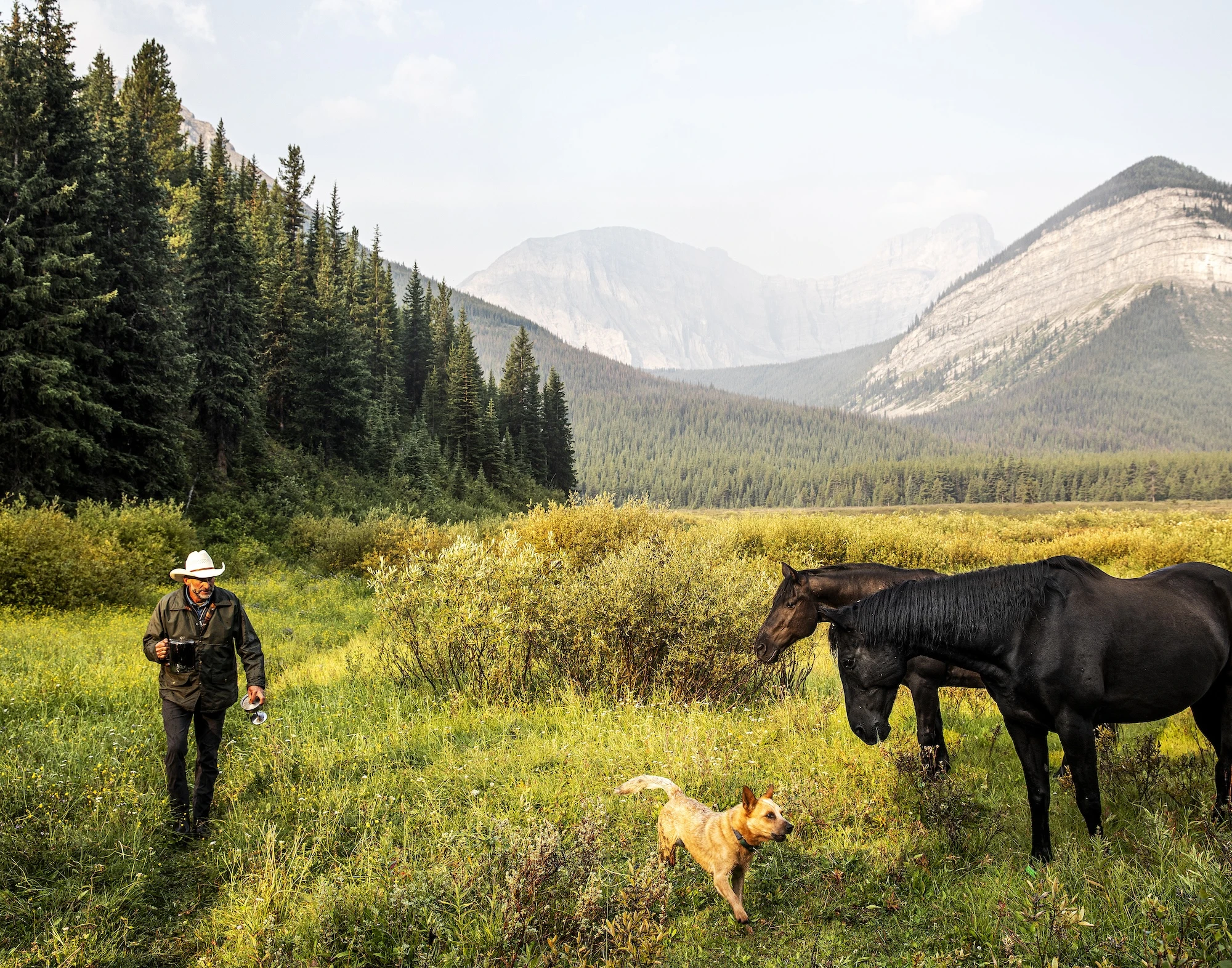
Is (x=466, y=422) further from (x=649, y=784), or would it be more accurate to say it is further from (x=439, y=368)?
(x=649, y=784)

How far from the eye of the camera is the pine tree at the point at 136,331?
904 inches

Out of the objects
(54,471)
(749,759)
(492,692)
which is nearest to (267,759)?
(492,692)

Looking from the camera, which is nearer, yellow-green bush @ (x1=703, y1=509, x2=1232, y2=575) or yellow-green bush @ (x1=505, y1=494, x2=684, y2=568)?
yellow-green bush @ (x1=505, y1=494, x2=684, y2=568)

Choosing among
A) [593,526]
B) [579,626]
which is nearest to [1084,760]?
[579,626]

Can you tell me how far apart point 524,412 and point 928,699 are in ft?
211

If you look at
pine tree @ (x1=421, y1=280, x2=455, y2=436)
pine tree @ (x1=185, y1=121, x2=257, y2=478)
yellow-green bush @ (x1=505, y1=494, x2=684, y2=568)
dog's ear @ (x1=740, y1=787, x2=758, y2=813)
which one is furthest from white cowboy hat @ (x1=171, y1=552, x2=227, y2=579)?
pine tree @ (x1=421, y1=280, x2=455, y2=436)

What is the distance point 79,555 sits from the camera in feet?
51.1

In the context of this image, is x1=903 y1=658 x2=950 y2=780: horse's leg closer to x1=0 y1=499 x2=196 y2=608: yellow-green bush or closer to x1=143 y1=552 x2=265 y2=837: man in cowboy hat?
x1=143 y1=552 x2=265 y2=837: man in cowboy hat

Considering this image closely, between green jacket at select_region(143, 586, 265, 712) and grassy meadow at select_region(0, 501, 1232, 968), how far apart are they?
92cm

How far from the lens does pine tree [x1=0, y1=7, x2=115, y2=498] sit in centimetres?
1958

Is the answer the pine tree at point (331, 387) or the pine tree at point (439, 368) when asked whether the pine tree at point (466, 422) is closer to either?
the pine tree at point (439, 368)

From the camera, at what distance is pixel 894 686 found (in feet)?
16.4

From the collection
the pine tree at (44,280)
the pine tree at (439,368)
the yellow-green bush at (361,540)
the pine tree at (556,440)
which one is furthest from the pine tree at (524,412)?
Result: the pine tree at (44,280)

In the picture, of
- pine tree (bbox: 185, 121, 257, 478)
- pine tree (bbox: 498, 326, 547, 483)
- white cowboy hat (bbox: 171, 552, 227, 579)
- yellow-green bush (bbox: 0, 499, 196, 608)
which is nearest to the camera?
white cowboy hat (bbox: 171, 552, 227, 579)
